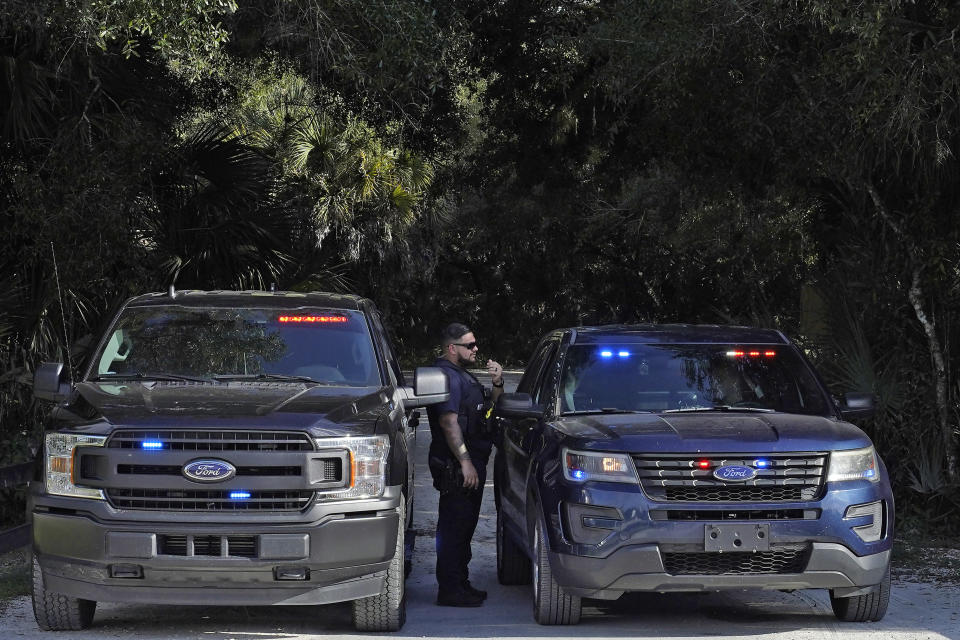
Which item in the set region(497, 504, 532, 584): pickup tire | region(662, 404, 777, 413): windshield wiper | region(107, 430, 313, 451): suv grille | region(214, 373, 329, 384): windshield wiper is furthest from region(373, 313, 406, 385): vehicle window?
region(662, 404, 777, 413): windshield wiper

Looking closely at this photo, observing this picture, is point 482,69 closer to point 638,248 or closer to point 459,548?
point 459,548

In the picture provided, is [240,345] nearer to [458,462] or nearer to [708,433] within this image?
[458,462]

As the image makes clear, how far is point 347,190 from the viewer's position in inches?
1211

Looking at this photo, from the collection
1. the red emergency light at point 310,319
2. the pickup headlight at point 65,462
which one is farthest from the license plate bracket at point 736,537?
the pickup headlight at point 65,462

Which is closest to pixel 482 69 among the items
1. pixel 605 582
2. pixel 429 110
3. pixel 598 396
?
pixel 429 110

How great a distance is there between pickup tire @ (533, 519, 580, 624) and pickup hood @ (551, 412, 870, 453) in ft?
2.04

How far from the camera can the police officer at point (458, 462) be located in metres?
8.74

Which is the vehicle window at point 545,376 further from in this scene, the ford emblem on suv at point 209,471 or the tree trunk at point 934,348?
the tree trunk at point 934,348

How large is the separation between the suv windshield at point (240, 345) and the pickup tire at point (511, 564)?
5.75 ft

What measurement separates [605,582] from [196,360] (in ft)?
9.27

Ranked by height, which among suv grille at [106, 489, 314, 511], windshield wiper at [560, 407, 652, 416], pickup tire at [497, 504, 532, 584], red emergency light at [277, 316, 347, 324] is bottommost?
pickup tire at [497, 504, 532, 584]

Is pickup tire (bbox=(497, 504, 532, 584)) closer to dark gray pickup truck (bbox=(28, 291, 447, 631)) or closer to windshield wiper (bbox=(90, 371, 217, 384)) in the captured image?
dark gray pickup truck (bbox=(28, 291, 447, 631))

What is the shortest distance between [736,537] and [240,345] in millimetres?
3196

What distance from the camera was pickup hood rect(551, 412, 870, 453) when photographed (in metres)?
7.38
